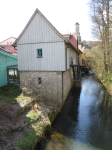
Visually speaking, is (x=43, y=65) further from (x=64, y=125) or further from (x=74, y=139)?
(x=74, y=139)

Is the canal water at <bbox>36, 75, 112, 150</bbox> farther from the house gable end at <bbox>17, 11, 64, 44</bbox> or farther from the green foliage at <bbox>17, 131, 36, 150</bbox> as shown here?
the house gable end at <bbox>17, 11, 64, 44</bbox>

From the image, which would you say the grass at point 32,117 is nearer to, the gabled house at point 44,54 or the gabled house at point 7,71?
the gabled house at point 44,54

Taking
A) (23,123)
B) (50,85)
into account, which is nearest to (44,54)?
(50,85)

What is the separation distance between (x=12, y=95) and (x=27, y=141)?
18.7 ft

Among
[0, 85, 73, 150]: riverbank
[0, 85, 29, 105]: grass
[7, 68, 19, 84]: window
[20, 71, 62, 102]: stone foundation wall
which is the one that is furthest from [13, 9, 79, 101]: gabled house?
[7, 68, 19, 84]: window

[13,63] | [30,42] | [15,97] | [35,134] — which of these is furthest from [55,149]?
[13,63]

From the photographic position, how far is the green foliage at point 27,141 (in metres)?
5.90

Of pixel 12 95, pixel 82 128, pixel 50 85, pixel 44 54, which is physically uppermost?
pixel 44 54

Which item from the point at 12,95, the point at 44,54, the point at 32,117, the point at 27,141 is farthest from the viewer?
the point at 44,54

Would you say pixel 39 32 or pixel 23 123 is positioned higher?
pixel 39 32

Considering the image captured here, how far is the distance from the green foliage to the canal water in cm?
75

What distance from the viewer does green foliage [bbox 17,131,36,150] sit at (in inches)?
232

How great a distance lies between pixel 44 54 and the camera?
11.6m

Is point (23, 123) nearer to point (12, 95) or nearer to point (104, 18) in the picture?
point (12, 95)
